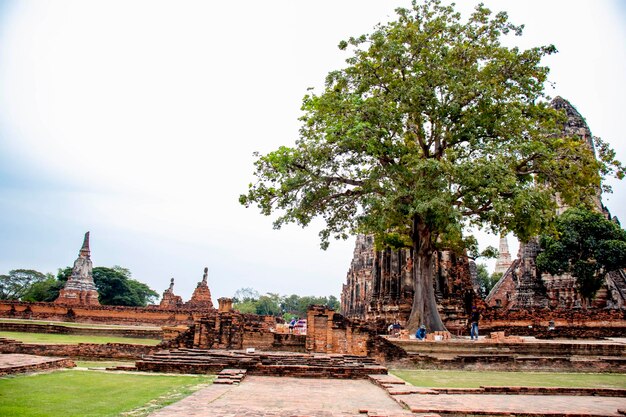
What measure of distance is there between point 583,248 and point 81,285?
36.8 m

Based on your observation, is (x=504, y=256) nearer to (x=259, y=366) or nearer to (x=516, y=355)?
(x=516, y=355)

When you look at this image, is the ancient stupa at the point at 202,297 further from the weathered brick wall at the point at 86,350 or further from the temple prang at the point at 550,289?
the weathered brick wall at the point at 86,350

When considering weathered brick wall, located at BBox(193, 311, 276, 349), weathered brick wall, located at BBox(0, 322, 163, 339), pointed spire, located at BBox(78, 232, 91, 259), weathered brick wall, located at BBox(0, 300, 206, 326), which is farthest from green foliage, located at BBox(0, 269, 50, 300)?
weathered brick wall, located at BBox(193, 311, 276, 349)

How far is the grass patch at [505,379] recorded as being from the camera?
30.5 feet

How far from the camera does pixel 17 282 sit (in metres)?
67.3

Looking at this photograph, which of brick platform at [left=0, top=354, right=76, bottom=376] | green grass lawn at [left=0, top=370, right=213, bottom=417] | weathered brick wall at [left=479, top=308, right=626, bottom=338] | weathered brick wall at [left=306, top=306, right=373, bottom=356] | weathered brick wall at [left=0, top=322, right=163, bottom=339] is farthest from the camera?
weathered brick wall at [left=479, top=308, right=626, bottom=338]

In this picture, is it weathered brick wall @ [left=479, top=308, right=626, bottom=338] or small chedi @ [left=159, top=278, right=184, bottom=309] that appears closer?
weathered brick wall @ [left=479, top=308, right=626, bottom=338]

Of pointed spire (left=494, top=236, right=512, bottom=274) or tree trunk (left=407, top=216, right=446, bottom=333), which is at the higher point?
pointed spire (left=494, top=236, right=512, bottom=274)

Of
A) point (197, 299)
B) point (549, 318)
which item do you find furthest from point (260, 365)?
point (197, 299)

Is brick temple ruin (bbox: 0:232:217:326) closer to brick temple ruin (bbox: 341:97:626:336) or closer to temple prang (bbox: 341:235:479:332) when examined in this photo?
temple prang (bbox: 341:235:479:332)

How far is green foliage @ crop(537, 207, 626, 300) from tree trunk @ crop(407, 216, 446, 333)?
17159 mm

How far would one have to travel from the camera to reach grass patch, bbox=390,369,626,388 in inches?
365

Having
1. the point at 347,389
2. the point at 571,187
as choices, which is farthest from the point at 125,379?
the point at 571,187

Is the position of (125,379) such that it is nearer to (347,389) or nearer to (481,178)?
(347,389)
